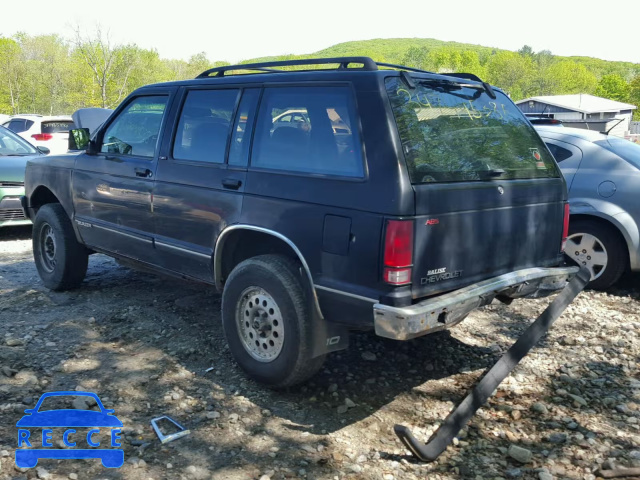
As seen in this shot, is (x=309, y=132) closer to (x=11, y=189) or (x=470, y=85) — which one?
(x=470, y=85)

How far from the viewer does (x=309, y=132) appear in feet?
12.6

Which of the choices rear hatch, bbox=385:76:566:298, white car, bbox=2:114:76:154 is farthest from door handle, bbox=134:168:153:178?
white car, bbox=2:114:76:154

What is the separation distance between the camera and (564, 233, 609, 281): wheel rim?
245 inches

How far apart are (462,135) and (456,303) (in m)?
1.12

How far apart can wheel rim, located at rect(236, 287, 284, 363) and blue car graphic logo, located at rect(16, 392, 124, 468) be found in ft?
3.14

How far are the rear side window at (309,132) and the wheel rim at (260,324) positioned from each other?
2.83 feet

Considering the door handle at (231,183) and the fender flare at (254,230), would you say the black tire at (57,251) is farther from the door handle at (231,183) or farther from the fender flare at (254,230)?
the door handle at (231,183)

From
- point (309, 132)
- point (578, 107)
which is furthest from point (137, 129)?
point (578, 107)

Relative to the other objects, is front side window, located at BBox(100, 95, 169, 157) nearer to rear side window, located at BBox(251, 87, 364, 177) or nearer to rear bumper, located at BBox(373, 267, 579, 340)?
rear side window, located at BBox(251, 87, 364, 177)

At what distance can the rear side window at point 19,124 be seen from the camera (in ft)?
52.7

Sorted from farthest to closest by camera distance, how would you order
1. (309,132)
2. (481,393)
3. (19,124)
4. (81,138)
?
(19,124) → (81,138) → (309,132) → (481,393)

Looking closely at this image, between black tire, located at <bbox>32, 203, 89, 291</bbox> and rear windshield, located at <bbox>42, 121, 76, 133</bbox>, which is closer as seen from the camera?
black tire, located at <bbox>32, 203, 89, 291</bbox>

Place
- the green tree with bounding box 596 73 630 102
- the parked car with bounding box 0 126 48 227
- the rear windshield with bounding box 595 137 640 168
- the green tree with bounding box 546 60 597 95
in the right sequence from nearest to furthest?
the rear windshield with bounding box 595 137 640 168 → the parked car with bounding box 0 126 48 227 → the green tree with bounding box 596 73 630 102 → the green tree with bounding box 546 60 597 95

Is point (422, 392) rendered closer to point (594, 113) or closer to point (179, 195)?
point (179, 195)
